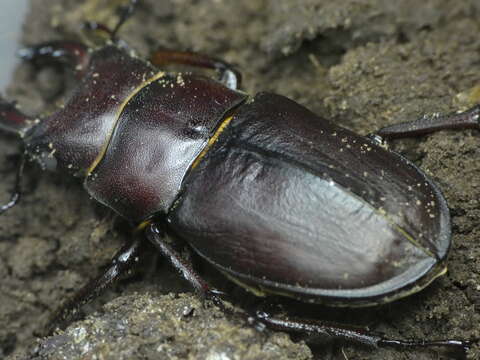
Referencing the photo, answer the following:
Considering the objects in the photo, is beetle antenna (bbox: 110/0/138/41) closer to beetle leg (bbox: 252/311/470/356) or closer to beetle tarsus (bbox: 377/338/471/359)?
beetle leg (bbox: 252/311/470/356)

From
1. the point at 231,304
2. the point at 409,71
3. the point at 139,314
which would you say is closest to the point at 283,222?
the point at 231,304

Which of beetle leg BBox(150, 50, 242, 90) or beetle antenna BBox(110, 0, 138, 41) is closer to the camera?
beetle leg BBox(150, 50, 242, 90)

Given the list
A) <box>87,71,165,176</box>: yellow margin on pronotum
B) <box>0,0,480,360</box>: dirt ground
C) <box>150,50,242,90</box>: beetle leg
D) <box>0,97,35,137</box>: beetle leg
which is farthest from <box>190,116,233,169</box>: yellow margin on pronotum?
<box>0,97,35,137</box>: beetle leg

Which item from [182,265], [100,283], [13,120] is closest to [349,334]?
[182,265]

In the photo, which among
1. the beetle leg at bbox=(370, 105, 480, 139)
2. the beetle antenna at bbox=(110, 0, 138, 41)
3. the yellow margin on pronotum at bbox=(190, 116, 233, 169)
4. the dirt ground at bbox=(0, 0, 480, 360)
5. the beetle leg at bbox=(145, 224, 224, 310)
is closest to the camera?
the dirt ground at bbox=(0, 0, 480, 360)

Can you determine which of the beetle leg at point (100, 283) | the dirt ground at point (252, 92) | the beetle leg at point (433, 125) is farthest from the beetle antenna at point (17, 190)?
the beetle leg at point (433, 125)

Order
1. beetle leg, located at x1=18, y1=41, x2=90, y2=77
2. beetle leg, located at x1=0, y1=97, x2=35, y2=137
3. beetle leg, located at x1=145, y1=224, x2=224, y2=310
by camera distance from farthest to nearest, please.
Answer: beetle leg, located at x1=18, y1=41, x2=90, y2=77
beetle leg, located at x1=0, y1=97, x2=35, y2=137
beetle leg, located at x1=145, y1=224, x2=224, y2=310
